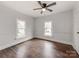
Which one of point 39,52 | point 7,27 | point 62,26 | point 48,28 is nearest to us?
point 39,52

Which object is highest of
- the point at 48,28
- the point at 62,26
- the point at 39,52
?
the point at 62,26

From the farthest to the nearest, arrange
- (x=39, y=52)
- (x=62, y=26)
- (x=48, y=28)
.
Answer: (x=48, y=28), (x=62, y=26), (x=39, y=52)

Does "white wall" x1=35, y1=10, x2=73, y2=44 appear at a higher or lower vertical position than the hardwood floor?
higher

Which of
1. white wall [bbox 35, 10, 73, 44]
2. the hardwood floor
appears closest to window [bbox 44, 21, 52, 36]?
white wall [bbox 35, 10, 73, 44]

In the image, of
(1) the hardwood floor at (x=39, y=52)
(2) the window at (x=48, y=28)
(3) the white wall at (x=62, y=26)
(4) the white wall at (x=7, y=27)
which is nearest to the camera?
(1) the hardwood floor at (x=39, y=52)

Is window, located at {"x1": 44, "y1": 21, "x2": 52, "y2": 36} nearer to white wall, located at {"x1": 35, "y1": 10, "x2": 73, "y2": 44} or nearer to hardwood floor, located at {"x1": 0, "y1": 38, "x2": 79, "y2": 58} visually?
white wall, located at {"x1": 35, "y1": 10, "x2": 73, "y2": 44}

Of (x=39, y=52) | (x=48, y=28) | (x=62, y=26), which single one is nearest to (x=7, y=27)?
(x=39, y=52)

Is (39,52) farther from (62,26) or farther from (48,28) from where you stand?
(48,28)

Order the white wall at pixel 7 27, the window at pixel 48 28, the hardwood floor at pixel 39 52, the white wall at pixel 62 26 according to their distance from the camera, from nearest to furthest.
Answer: the hardwood floor at pixel 39 52 < the white wall at pixel 7 27 < the white wall at pixel 62 26 < the window at pixel 48 28

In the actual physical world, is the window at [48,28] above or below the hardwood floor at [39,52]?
above

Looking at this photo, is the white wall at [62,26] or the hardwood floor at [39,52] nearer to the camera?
the hardwood floor at [39,52]

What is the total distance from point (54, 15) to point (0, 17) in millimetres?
4060

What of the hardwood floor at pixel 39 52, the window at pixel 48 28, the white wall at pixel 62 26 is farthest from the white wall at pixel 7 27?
the white wall at pixel 62 26

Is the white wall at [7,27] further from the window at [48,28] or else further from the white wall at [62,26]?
the white wall at [62,26]
